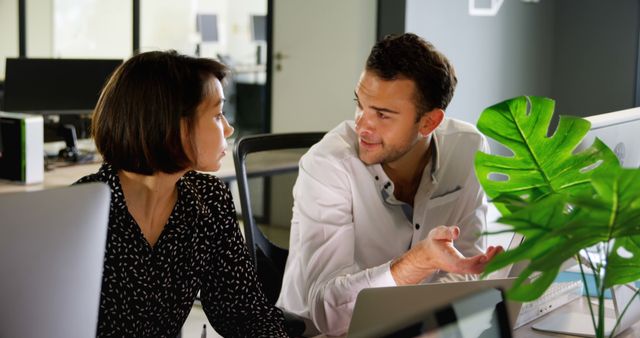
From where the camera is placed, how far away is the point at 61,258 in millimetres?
1104

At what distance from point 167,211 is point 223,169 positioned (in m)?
2.00

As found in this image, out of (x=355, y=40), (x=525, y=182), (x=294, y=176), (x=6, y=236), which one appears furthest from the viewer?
(x=355, y=40)

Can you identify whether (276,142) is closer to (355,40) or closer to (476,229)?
(476,229)

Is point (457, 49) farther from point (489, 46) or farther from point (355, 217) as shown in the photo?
point (355, 217)

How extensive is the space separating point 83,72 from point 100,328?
110 inches

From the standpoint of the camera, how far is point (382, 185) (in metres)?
2.19

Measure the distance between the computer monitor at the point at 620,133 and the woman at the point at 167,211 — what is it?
72 cm

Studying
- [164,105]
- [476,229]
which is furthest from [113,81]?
→ [476,229]

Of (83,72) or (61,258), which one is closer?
(61,258)

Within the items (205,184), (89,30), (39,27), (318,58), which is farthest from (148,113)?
(39,27)

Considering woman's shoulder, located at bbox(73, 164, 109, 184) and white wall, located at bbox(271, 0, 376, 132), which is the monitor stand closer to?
white wall, located at bbox(271, 0, 376, 132)

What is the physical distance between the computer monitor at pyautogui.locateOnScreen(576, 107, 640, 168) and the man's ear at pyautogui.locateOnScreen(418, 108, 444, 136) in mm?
429

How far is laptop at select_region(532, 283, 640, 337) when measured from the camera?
1.83m

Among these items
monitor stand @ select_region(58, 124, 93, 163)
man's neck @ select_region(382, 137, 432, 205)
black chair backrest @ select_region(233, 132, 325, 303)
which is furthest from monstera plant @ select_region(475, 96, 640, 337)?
monitor stand @ select_region(58, 124, 93, 163)
